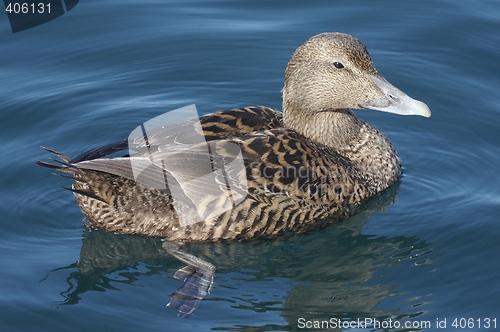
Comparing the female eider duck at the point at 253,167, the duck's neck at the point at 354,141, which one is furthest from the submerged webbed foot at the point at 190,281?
the duck's neck at the point at 354,141

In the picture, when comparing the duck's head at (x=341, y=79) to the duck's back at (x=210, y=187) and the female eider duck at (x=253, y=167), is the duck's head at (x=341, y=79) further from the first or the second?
the duck's back at (x=210, y=187)

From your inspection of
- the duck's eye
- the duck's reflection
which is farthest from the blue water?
the duck's eye

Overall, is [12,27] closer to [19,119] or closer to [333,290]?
[19,119]

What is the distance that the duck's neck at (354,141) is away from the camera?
6.76 metres

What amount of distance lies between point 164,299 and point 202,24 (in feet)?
16.1

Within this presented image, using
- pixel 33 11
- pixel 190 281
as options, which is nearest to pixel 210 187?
pixel 190 281

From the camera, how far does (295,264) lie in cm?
617

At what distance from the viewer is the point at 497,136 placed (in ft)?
25.4

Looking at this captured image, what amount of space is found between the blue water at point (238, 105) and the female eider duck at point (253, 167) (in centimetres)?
24

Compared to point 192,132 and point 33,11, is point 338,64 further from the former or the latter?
point 33,11

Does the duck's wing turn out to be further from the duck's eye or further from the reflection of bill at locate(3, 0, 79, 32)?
the reflection of bill at locate(3, 0, 79, 32)

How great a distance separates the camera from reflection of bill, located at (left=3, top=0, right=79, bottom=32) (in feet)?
32.3

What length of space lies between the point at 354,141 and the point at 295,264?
1.35m

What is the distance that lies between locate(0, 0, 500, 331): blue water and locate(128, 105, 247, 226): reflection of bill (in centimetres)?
37
